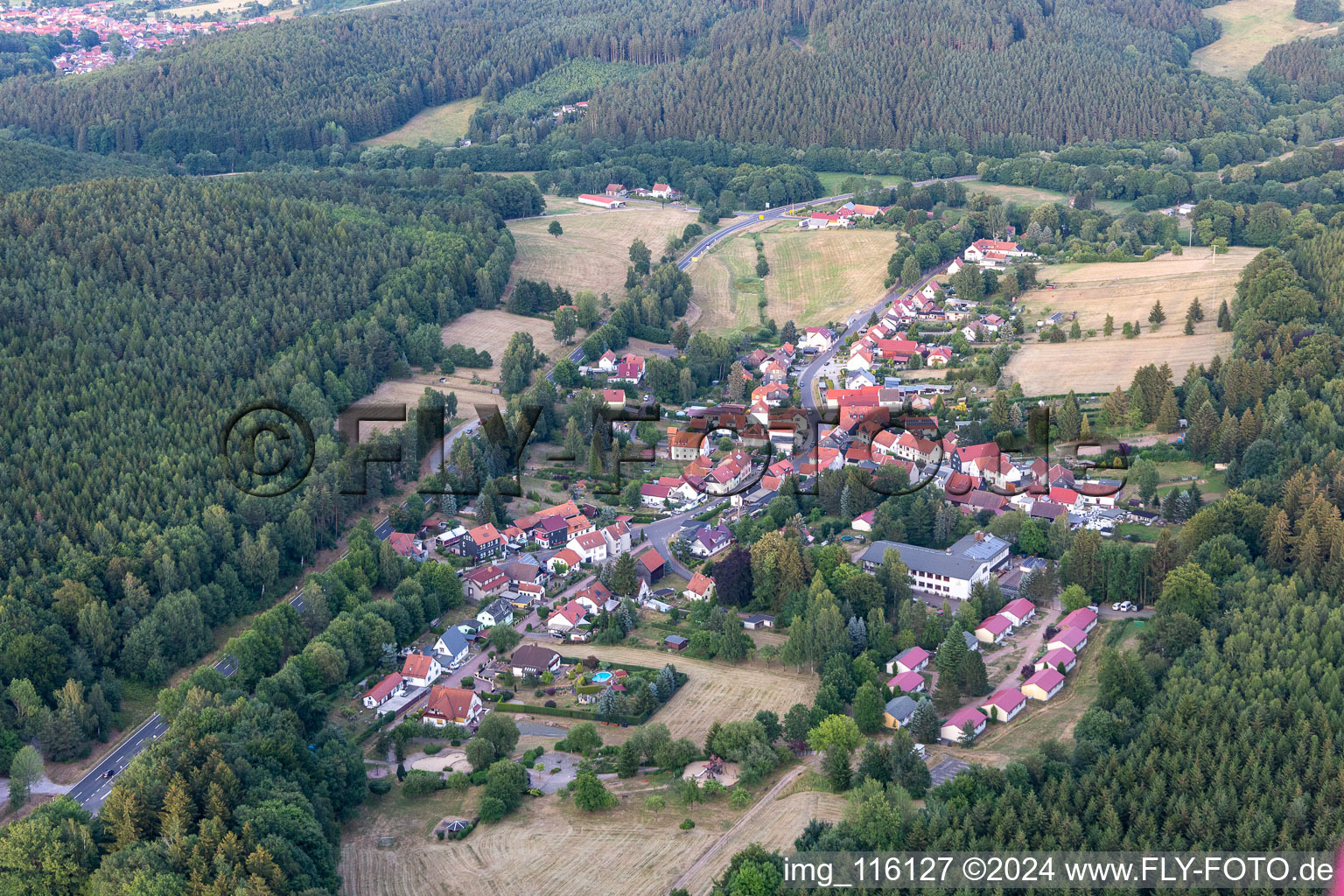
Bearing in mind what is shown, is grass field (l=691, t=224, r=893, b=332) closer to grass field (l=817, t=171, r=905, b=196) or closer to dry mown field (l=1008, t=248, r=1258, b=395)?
dry mown field (l=1008, t=248, r=1258, b=395)

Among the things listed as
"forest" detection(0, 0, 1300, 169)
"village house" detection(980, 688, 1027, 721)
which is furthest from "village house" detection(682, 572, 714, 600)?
"forest" detection(0, 0, 1300, 169)

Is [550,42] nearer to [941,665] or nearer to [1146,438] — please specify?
[1146,438]

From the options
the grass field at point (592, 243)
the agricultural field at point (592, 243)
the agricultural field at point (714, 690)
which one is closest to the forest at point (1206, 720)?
the agricultural field at point (714, 690)

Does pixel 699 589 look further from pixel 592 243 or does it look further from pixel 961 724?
pixel 592 243

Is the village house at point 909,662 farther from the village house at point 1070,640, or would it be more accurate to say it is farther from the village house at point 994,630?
the village house at point 1070,640

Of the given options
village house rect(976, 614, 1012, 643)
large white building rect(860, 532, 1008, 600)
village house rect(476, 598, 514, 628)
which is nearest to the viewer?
village house rect(976, 614, 1012, 643)

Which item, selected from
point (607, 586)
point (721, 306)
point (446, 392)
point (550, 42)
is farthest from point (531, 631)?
point (550, 42)

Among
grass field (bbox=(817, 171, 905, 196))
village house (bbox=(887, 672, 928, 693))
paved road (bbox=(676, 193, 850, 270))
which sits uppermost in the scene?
grass field (bbox=(817, 171, 905, 196))
